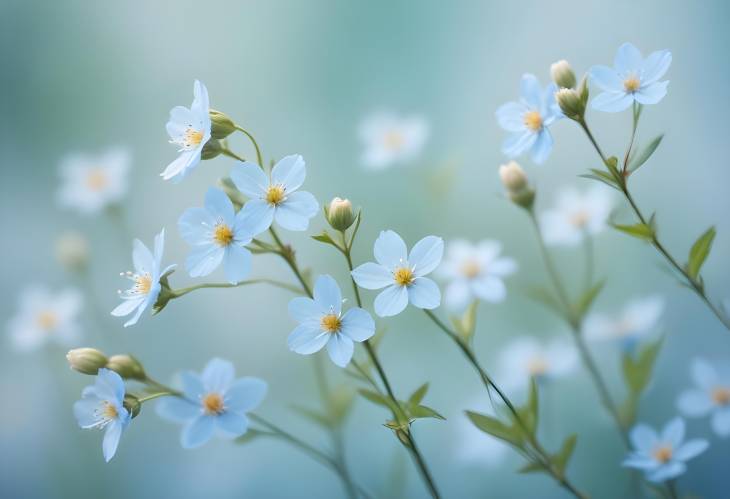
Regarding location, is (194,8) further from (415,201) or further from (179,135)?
(179,135)

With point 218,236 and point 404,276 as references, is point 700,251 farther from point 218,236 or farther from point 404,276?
point 218,236

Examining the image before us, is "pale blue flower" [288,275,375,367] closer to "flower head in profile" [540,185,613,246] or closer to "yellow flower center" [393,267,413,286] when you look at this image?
"yellow flower center" [393,267,413,286]

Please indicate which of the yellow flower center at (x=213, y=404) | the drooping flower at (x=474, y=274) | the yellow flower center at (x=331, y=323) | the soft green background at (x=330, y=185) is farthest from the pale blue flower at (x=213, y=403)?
the soft green background at (x=330, y=185)

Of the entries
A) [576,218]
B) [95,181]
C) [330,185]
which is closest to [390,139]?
[330,185]

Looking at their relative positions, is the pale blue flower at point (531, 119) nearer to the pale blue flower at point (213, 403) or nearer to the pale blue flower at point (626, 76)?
the pale blue flower at point (626, 76)

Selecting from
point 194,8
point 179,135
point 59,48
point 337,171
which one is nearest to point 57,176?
point 59,48

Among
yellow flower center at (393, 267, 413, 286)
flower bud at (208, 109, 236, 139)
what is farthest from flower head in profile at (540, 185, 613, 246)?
flower bud at (208, 109, 236, 139)
